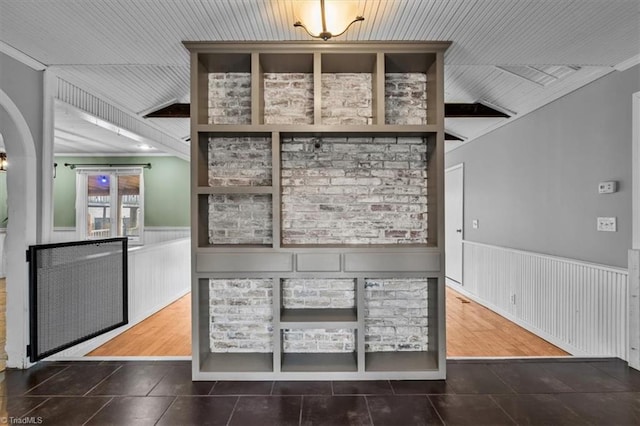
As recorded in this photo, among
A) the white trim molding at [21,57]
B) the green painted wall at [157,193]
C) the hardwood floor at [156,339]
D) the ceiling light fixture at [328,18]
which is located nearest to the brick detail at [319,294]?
the hardwood floor at [156,339]

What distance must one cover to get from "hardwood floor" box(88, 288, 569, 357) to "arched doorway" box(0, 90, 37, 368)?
90 centimetres

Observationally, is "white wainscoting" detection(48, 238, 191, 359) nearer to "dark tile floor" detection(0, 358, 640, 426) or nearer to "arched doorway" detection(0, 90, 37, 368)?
"arched doorway" detection(0, 90, 37, 368)

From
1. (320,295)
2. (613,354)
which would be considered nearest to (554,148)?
(613,354)

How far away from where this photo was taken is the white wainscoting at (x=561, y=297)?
2918 mm

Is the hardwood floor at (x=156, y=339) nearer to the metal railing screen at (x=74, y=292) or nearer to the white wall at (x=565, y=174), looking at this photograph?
the metal railing screen at (x=74, y=292)

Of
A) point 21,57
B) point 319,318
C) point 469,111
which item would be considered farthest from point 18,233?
point 469,111

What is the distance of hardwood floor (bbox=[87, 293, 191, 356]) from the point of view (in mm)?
3445

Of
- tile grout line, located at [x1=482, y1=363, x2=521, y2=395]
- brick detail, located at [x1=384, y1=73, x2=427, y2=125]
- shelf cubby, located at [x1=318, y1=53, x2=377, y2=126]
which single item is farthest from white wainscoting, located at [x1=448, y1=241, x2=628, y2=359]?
shelf cubby, located at [x1=318, y1=53, x2=377, y2=126]

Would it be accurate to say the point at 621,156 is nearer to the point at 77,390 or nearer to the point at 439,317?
the point at 439,317

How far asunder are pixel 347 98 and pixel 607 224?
2485 mm

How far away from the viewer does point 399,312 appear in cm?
277

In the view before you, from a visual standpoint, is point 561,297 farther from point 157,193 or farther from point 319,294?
point 157,193

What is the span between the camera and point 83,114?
3330 mm

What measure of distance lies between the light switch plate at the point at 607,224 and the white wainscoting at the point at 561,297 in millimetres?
328
